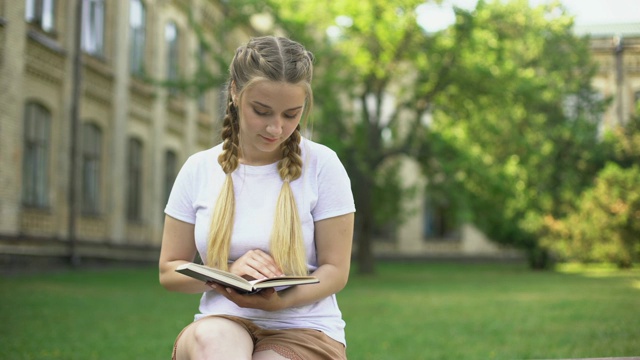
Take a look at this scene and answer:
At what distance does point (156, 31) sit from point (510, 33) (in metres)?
11.6

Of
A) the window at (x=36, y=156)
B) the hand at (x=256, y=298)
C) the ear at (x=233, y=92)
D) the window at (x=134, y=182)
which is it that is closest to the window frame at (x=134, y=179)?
the window at (x=134, y=182)

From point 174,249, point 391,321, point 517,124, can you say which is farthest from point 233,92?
point 517,124

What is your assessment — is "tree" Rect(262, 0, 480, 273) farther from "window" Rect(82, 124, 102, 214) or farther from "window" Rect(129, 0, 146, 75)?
"window" Rect(82, 124, 102, 214)

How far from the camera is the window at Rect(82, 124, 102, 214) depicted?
25.7m

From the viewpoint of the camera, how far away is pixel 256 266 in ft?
10.5

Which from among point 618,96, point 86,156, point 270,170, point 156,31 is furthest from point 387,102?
point 270,170

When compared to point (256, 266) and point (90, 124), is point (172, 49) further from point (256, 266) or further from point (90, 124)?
point (256, 266)

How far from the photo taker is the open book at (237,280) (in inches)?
117

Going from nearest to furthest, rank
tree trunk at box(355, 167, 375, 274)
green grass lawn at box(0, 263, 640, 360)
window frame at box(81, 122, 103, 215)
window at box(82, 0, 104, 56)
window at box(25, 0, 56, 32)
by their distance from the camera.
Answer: green grass lawn at box(0, 263, 640, 360) < window at box(25, 0, 56, 32) < window at box(82, 0, 104, 56) < window frame at box(81, 122, 103, 215) < tree trunk at box(355, 167, 375, 274)

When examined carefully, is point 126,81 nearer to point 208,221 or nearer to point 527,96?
point 527,96

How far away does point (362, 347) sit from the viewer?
925 cm

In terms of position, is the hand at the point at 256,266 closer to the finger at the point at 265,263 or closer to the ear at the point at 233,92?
the finger at the point at 265,263

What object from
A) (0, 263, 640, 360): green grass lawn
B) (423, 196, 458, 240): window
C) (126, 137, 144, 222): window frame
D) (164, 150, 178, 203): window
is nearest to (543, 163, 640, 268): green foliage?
(0, 263, 640, 360): green grass lawn

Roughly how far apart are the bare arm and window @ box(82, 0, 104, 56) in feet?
74.9
